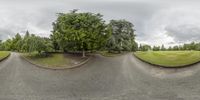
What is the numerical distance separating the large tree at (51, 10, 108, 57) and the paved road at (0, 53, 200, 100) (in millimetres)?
15527

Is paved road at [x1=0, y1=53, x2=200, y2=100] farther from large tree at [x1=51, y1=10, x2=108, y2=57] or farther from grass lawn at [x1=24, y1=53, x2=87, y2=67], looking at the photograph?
large tree at [x1=51, y1=10, x2=108, y2=57]

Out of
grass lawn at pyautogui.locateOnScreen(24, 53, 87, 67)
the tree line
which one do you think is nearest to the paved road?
grass lawn at pyautogui.locateOnScreen(24, 53, 87, 67)

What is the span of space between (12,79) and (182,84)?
1459 centimetres

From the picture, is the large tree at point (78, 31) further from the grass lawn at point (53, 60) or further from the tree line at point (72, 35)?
the grass lawn at point (53, 60)

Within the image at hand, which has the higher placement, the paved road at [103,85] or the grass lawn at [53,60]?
the grass lawn at [53,60]

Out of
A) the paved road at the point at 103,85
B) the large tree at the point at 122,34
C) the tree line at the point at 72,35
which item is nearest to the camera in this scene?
the paved road at the point at 103,85

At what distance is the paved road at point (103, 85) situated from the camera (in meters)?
18.5

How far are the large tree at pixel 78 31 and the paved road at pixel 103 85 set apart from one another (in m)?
15.5

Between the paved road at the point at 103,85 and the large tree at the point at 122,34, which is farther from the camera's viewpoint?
the large tree at the point at 122,34

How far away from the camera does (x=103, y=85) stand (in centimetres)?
2205

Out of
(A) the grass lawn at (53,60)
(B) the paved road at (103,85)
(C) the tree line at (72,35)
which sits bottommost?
(B) the paved road at (103,85)

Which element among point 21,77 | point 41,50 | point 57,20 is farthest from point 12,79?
point 57,20

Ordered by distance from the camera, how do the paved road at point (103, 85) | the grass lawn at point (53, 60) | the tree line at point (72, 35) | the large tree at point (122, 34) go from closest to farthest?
the paved road at point (103, 85)
the grass lawn at point (53, 60)
the tree line at point (72, 35)
the large tree at point (122, 34)

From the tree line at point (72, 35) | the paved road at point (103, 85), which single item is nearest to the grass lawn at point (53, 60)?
the tree line at point (72, 35)
